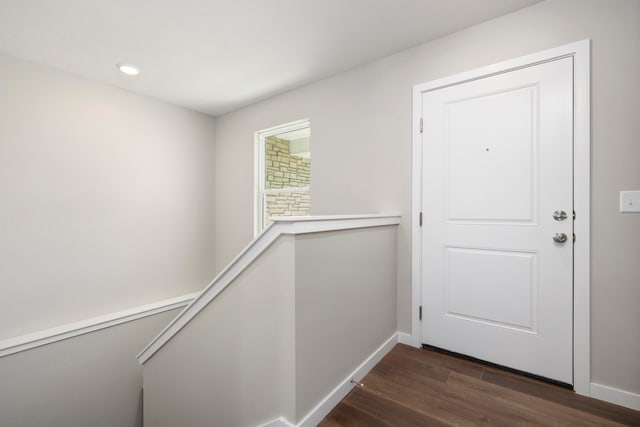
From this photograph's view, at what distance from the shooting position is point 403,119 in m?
2.24

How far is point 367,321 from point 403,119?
1563 mm

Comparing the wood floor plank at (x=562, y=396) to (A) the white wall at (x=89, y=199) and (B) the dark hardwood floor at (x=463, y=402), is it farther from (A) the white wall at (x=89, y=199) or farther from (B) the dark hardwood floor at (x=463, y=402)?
(A) the white wall at (x=89, y=199)

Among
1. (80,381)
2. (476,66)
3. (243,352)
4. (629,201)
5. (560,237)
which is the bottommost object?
(80,381)

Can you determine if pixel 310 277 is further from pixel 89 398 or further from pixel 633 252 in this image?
pixel 89 398

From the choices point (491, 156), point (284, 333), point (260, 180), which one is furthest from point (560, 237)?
point (260, 180)

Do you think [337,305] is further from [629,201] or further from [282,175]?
[282,175]

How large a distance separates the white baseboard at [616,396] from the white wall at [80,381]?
3.75 m

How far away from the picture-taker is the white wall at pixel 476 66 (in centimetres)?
149

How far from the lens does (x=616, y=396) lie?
1491mm

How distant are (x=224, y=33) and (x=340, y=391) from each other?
250 centimetres

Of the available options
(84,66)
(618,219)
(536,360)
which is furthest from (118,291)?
(618,219)

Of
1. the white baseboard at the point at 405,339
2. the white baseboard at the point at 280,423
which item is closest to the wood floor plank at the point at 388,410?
the white baseboard at the point at 280,423

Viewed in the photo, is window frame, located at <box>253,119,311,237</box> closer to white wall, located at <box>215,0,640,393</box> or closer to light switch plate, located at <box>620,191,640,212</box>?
white wall, located at <box>215,0,640,393</box>

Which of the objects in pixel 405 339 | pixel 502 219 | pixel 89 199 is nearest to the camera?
pixel 502 219
